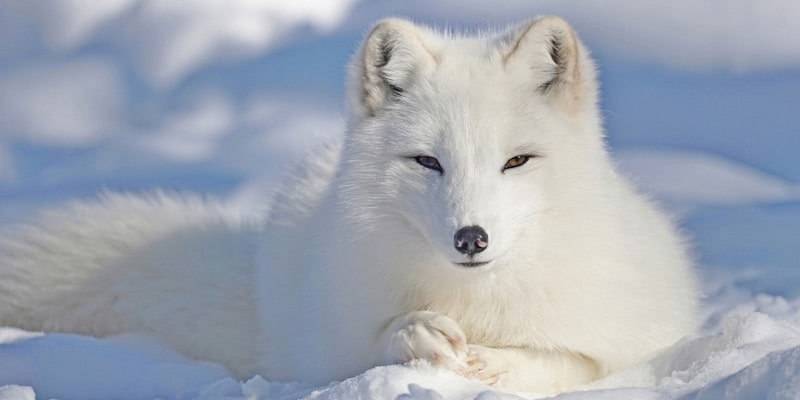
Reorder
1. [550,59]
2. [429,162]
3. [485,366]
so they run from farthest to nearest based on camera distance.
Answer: [550,59]
[429,162]
[485,366]

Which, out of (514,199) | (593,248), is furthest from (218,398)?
(593,248)

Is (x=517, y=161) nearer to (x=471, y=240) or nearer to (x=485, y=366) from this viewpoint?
(x=471, y=240)

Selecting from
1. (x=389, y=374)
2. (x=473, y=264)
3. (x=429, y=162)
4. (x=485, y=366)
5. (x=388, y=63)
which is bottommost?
(x=389, y=374)

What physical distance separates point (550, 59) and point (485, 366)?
0.99 metres

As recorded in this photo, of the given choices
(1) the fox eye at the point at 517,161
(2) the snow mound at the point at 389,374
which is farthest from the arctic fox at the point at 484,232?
(2) the snow mound at the point at 389,374

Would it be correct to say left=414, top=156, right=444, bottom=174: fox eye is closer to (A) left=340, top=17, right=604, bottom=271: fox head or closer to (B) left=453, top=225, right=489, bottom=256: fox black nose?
(A) left=340, top=17, right=604, bottom=271: fox head

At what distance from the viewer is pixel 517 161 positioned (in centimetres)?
310

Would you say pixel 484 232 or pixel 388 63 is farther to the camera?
pixel 388 63

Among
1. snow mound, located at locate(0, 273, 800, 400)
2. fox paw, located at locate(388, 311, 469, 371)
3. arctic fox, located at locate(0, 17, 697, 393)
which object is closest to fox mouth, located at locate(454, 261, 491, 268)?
arctic fox, located at locate(0, 17, 697, 393)

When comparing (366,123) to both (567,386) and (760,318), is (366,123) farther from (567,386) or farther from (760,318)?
(760,318)

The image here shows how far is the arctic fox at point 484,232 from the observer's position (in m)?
2.99

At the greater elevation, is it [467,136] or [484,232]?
[467,136]

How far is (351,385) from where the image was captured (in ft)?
8.48

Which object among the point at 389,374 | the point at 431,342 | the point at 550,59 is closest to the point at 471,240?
the point at 431,342
